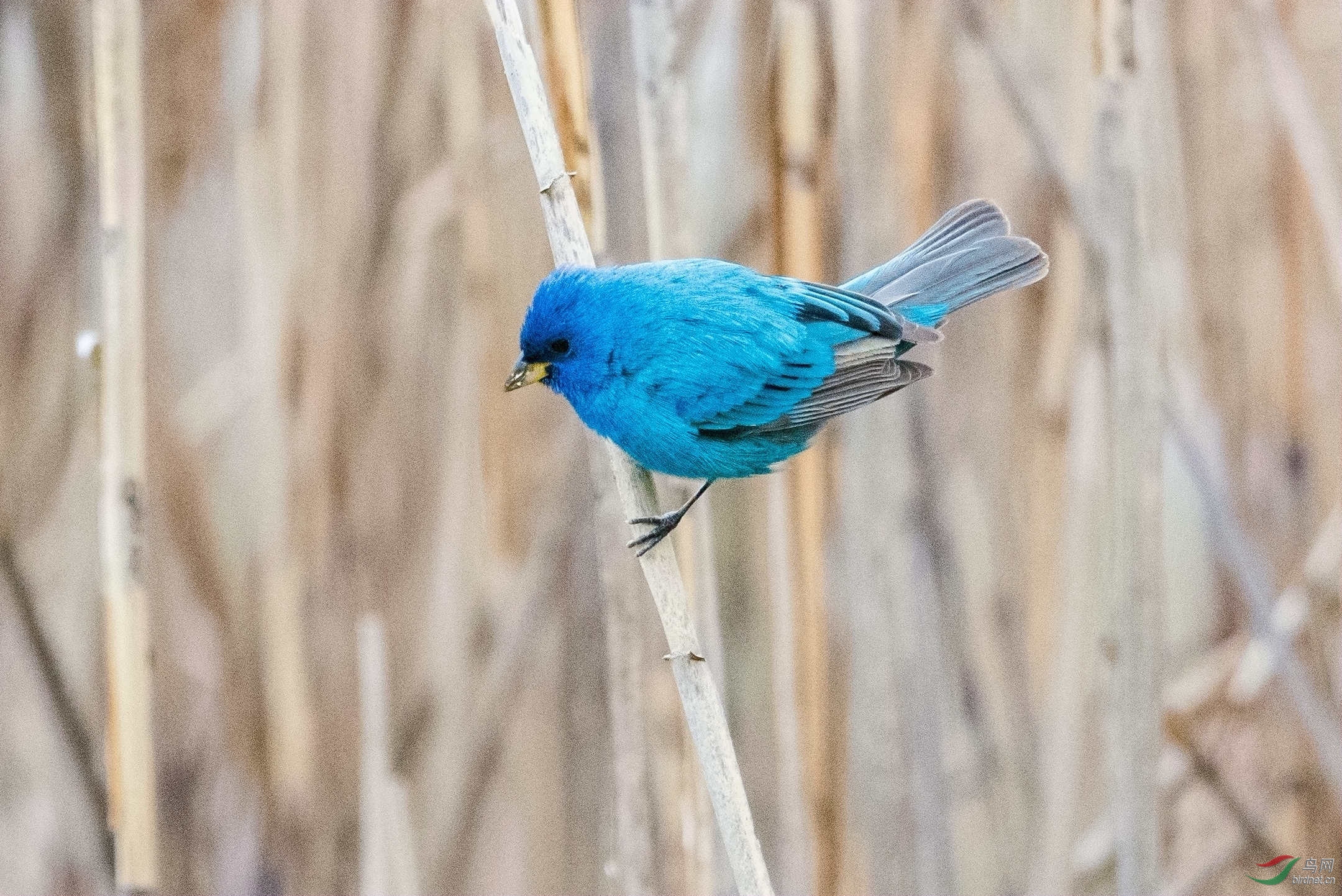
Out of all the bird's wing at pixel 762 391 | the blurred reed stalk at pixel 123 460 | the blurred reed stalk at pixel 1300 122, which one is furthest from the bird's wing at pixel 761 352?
the blurred reed stalk at pixel 1300 122

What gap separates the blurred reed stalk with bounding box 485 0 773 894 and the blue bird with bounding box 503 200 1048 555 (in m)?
0.05

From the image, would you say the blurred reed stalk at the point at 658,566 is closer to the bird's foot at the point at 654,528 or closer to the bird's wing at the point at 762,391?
the bird's foot at the point at 654,528

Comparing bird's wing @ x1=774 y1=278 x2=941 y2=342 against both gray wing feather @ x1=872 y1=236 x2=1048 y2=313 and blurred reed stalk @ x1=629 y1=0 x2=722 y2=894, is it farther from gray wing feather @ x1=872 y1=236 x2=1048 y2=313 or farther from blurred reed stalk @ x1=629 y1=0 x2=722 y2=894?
blurred reed stalk @ x1=629 y1=0 x2=722 y2=894

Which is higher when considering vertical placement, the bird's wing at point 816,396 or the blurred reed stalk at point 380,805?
the bird's wing at point 816,396

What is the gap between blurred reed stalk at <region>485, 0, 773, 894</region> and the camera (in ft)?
4.64

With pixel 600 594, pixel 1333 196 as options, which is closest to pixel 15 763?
pixel 600 594

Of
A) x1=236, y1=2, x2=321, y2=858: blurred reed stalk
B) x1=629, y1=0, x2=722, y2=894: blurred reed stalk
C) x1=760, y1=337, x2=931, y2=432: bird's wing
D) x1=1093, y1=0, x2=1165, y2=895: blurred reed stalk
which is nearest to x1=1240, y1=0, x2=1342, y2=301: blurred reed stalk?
x1=1093, y1=0, x2=1165, y2=895: blurred reed stalk

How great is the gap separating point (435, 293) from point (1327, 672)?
2089 millimetres

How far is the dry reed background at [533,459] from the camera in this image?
227 centimetres

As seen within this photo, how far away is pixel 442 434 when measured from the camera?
7.72 feet

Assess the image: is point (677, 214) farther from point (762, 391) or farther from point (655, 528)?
point (655, 528)

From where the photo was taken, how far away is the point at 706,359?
5.79 feet

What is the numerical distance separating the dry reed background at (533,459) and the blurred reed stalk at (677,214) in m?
0.26

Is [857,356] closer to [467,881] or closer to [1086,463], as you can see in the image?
[1086,463]
